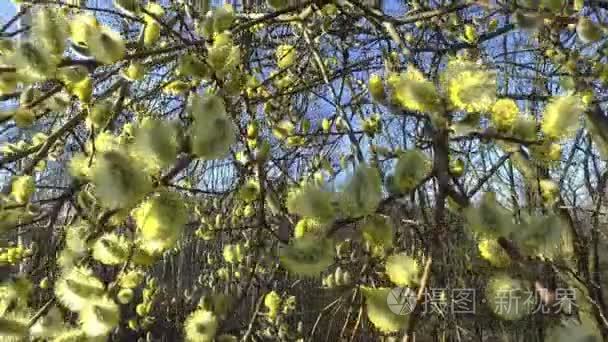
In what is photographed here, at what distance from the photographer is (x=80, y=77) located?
0.73 meters

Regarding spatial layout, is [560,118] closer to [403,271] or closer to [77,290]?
[403,271]

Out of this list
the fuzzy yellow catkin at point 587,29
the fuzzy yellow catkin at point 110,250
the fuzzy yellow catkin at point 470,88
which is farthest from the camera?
the fuzzy yellow catkin at point 587,29

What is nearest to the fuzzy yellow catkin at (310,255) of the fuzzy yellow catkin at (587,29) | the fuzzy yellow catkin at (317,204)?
the fuzzy yellow catkin at (317,204)

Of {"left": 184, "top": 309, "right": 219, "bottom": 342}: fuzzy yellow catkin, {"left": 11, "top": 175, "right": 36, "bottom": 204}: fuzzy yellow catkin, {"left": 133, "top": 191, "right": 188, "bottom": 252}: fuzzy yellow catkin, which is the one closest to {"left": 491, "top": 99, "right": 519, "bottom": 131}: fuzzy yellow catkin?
{"left": 133, "top": 191, "right": 188, "bottom": 252}: fuzzy yellow catkin

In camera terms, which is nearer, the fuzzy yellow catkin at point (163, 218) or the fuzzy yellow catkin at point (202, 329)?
the fuzzy yellow catkin at point (163, 218)

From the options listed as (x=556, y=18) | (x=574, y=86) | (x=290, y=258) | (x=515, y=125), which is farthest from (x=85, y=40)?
(x=574, y=86)

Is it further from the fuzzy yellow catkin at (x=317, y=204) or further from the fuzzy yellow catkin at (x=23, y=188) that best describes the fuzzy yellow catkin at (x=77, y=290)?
the fuzzy yellow catkin at (x=317, y=204)

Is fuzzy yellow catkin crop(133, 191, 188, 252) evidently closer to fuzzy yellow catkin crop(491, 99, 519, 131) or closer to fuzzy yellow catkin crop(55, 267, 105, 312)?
fuzzy yellow catkin crop(55, 267, 105, 312)

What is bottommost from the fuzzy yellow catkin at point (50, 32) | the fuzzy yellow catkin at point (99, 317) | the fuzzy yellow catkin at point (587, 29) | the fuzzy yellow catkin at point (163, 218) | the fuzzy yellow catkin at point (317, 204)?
the fuzzy yellow catkin at point (99, 317)

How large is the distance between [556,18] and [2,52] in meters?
0.76

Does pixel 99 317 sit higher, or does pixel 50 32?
pixel 50 32

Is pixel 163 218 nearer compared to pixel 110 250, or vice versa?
pixel 163 218

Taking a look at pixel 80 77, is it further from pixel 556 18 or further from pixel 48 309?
pixel 556 18

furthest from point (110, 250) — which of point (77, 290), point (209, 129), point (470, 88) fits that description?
point (470, 88)
